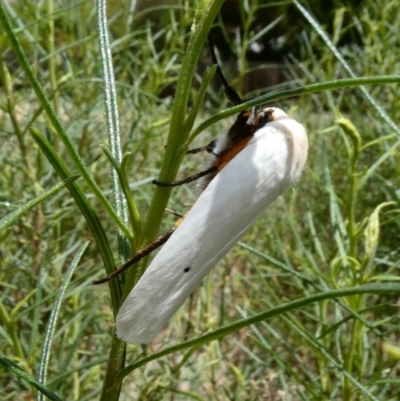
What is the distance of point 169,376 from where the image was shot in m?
0.72

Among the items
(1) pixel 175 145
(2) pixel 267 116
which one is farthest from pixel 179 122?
(2) pixel 267 116

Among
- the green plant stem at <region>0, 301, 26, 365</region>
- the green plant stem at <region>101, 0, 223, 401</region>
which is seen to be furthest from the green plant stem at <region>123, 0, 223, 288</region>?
the green plant stem at <region>0, 301, 26, 365</region>

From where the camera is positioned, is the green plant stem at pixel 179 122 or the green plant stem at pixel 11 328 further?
the green plant stem at pixel 11 328

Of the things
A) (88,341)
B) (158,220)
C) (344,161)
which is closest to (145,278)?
(158,220)

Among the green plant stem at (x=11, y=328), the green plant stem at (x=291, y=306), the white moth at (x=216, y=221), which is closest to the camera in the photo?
the green plant stem at (x=291, y=306)

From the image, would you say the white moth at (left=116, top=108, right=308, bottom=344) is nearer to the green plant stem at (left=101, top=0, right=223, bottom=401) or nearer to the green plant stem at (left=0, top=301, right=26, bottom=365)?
the green plant stem at (left=101, top=0, right=223, bottom=401)

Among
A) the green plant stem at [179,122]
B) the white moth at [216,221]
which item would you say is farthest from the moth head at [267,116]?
the green plant stem at [179,122]

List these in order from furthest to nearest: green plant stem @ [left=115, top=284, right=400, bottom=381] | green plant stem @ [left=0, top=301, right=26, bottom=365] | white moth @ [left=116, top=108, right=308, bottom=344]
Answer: green plant stem @ [left=0, top=301, right=26, bottom=365] → white moth @ [left=116, top=108, right=308, bottom=344] → green plant stem @ [left=115, top=284, right=400, bottom=381]

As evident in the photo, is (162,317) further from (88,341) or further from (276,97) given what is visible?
(88,341)

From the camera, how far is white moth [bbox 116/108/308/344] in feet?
1.10

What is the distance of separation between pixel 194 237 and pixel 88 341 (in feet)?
1.69

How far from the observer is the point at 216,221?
1.21ft

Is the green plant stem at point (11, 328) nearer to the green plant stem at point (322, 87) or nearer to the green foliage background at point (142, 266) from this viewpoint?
the green foliage background at point (142, 266)

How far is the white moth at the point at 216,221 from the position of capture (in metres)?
0.34
